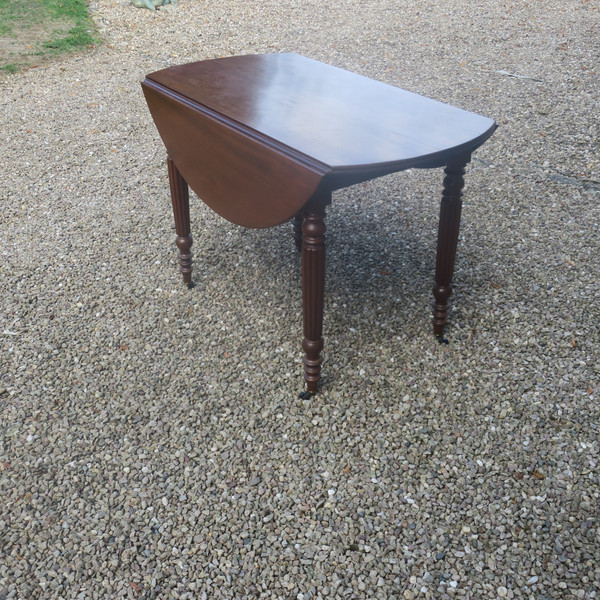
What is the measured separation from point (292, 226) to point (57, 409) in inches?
57.4

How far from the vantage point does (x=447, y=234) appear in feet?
7.02

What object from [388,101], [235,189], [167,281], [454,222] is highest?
[388,101]

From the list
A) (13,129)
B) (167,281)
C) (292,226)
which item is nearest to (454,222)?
(292,226)

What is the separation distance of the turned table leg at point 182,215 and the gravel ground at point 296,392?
123 mm

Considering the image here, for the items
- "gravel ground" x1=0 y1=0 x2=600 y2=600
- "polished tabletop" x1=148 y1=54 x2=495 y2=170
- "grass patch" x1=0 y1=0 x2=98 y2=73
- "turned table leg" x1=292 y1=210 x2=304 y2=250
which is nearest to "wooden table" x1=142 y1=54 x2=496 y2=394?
"polished tabletop" x1=148 y1=54 x2=495 y2=170

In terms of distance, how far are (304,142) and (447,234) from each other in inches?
27.0

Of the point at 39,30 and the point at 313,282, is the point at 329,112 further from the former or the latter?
the point at 39,30

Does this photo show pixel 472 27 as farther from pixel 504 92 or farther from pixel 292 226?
pixel 292 226

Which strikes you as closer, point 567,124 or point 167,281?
point 167,281

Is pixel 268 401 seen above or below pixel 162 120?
below

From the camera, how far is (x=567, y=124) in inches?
152

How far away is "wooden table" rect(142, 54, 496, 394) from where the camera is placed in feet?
5.60

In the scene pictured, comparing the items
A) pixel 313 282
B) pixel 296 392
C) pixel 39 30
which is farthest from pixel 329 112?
pixel 39 30

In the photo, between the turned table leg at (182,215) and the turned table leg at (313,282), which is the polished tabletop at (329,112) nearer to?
the turned table leg at (313,282)
